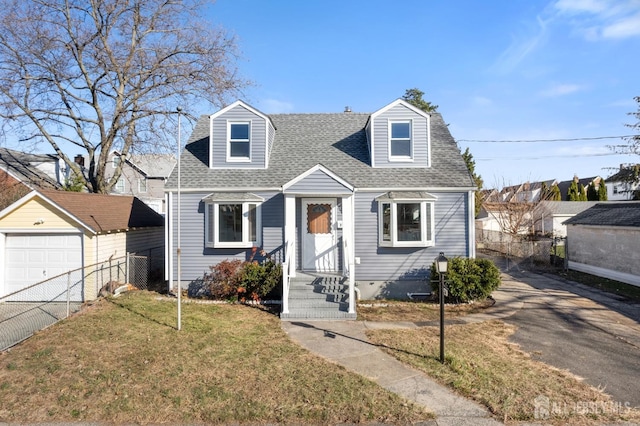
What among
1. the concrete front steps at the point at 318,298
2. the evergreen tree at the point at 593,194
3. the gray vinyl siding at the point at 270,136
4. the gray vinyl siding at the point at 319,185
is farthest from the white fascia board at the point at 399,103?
the evergreen tree at the point at 593,194

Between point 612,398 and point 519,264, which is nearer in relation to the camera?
point 612,398

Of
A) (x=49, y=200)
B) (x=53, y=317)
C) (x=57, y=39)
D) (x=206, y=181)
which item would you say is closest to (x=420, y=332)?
(x=206, y=181)

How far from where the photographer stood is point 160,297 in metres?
11.2

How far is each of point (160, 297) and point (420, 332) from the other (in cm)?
822

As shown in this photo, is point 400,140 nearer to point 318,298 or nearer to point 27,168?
point 318,298

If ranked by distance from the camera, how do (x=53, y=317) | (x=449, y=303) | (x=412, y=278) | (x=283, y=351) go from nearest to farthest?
(x=283, y=351), (x=53, y=317), (x=449, y=303), (x=412, y=278)

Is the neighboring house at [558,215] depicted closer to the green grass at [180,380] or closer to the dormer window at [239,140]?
the dormer window at [239,140]

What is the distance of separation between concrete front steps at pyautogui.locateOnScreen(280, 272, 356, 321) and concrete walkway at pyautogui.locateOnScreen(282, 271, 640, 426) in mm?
323

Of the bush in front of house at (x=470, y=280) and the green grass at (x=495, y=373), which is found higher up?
the bush in front of house at (x=470, y=280)

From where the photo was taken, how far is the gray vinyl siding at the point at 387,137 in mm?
12117

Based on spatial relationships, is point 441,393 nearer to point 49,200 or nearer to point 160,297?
point 160,297

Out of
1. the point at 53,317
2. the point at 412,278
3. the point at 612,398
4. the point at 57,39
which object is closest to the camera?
the point at 612,398

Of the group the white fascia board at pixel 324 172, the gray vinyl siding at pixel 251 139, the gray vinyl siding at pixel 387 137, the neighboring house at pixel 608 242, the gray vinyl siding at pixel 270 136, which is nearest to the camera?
the white fascia board at pixel 324 172

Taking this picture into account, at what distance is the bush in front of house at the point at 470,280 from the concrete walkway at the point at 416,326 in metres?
0.66
